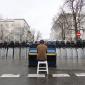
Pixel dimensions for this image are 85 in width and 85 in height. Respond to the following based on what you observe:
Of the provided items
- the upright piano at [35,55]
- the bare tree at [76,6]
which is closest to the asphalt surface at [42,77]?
the upright piano at [35,55]

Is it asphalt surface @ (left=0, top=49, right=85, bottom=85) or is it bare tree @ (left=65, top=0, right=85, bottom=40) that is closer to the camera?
asphalt surface @ (left=0, top=49, right=85, bottom=85)

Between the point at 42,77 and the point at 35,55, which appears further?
the point at 35,55

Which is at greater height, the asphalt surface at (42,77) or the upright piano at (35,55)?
the upright piano at (35,55)

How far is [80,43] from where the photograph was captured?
3719 cm

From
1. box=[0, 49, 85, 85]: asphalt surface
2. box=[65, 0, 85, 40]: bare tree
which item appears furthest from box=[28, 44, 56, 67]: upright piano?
box=[65, 0, 85, 40]: bare tree

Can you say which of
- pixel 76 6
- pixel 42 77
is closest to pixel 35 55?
pixel 42 77

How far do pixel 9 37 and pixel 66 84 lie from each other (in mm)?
125971

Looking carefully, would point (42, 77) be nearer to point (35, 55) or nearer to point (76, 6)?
point (35, 55)

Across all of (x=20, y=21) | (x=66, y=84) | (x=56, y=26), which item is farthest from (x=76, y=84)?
(x=20, y=21)

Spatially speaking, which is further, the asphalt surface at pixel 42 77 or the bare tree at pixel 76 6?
the bare tree at pixel 76 6

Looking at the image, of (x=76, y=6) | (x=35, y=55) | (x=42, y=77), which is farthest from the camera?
(x=76, y=6)

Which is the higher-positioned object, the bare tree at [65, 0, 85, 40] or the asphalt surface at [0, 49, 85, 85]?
the bare tree at [65, 0, 85, 40]

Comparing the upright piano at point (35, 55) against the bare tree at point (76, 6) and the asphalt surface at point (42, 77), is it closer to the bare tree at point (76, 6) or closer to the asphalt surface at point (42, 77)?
the asphalt surface at point (42, 77)

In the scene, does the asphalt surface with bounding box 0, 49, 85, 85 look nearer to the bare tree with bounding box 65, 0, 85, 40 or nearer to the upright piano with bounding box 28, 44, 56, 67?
the upright piano with bounding box 28, 44, 56, 67
